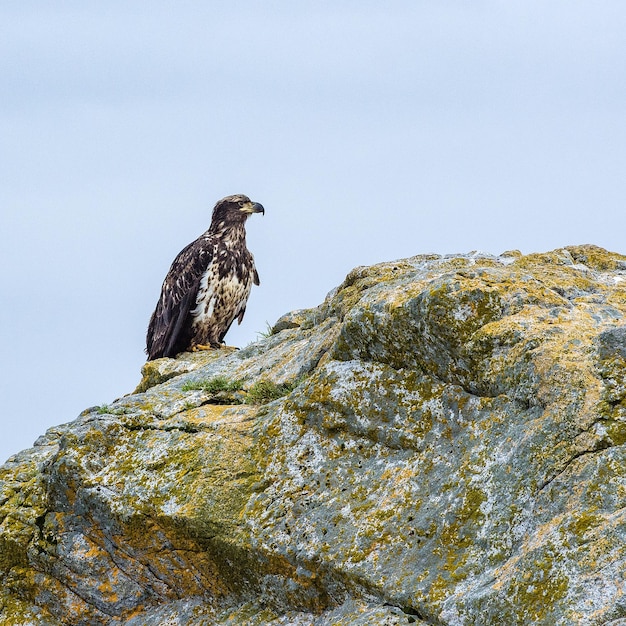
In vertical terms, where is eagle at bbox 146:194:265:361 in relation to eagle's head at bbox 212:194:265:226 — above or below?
below

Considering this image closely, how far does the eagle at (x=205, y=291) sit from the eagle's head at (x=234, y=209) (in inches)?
0.6

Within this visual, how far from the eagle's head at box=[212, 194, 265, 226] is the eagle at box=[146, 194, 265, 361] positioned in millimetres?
15

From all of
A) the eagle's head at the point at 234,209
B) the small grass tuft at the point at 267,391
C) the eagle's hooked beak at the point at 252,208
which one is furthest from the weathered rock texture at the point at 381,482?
the eagle's hooked beak at the point at 252,208

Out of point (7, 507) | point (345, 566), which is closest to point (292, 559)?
point (345, 566)

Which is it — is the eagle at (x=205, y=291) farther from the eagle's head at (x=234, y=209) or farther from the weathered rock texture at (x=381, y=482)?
the weathered rock texture at (x=381, y=482)

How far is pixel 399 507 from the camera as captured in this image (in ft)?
18.4

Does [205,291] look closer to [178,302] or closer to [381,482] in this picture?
[178,302]

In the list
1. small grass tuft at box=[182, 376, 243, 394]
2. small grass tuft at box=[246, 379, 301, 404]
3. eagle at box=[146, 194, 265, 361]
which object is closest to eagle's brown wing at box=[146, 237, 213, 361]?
eagle at box=[146, 194, 265, 361]

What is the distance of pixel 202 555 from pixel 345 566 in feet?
4.02

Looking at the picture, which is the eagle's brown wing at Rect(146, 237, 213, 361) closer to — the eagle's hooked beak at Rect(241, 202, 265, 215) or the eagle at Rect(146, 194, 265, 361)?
the eagle at Rect(146, 194, 265, 361)

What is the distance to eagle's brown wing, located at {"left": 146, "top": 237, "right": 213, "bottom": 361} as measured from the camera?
12.8 meters

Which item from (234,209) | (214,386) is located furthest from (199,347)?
(214,386)

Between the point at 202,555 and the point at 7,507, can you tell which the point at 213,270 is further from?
the point at 202,555

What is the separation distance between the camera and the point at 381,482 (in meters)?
5.86
